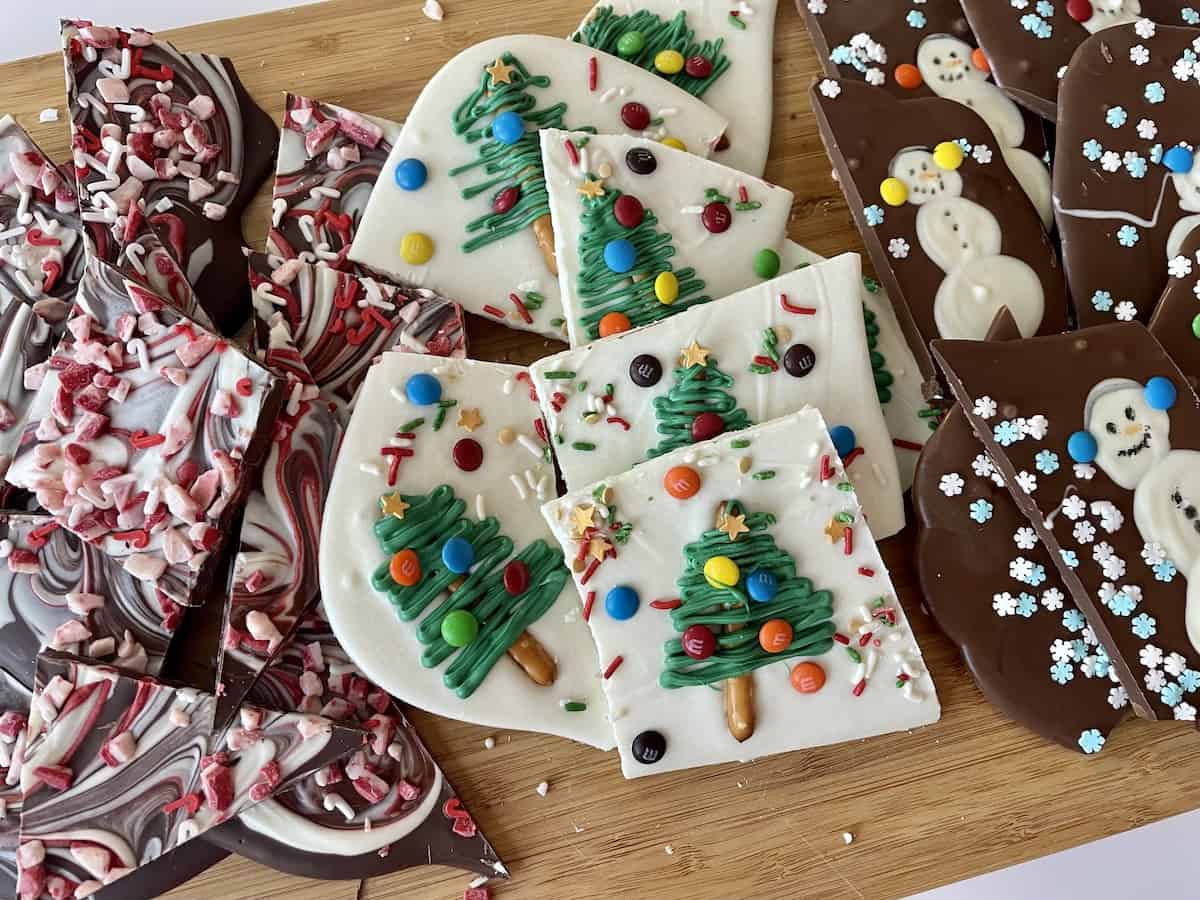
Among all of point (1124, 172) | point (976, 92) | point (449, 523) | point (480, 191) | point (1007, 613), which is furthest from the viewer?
point (976, 92)

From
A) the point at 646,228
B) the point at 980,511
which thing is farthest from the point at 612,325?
the point at 980,511

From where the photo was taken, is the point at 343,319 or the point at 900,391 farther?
the point at 900,391

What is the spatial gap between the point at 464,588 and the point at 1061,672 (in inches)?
51.2

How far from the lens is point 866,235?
2.49 m

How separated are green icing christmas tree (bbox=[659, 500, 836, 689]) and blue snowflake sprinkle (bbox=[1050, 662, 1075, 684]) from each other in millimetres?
529

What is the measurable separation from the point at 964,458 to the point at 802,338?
452 mm

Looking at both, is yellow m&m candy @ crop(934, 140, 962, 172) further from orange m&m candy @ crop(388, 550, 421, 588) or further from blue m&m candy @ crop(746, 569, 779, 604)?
orange m&m candy @ crop(388, 550, 421, 588)

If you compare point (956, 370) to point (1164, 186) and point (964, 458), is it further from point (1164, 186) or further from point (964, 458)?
point (1164, 186)

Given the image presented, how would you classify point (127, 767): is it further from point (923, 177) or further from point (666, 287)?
point (923, 177)

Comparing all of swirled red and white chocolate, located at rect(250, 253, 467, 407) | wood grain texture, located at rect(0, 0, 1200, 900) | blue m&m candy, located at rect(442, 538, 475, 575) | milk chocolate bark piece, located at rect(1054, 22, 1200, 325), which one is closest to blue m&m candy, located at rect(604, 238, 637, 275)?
swirled red and white chocolate, located at rect(250, 253, 467, 407)

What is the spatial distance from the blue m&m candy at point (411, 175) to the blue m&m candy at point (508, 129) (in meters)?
0.19

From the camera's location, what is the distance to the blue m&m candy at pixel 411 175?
236 cm

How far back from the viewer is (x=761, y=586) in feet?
6.87

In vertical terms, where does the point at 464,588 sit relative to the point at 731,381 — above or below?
below
